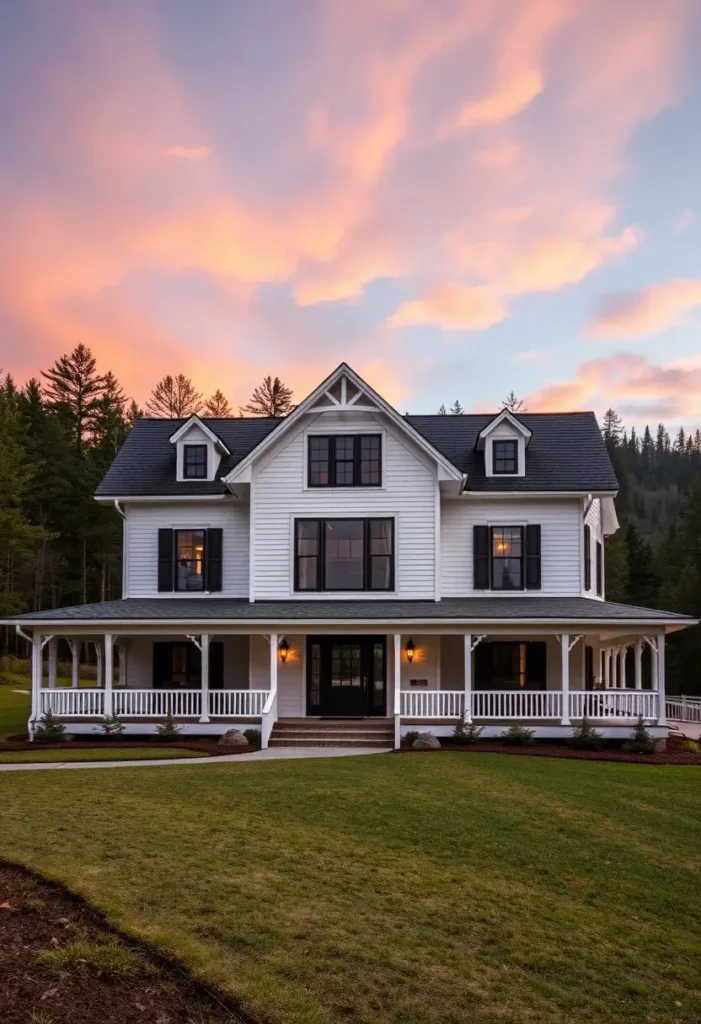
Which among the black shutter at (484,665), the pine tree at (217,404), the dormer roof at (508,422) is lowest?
the black shutter at (484,665)

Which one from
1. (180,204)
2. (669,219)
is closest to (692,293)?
(669,219)

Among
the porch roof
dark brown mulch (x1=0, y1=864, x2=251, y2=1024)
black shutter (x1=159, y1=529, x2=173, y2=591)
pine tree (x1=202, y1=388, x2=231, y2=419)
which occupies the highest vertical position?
pine tree (x1=202, y1=388, x2=231, y2=419)

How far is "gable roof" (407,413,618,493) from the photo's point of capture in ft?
71.9

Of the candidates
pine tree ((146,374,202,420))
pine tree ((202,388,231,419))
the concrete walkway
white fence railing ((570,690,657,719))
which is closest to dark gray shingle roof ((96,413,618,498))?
white fence railing ((570,690,657,719))

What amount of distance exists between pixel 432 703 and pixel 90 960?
1485cm

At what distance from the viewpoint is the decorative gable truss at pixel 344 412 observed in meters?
20.9

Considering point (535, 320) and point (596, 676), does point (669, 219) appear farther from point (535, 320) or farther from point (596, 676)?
point (596, 676)

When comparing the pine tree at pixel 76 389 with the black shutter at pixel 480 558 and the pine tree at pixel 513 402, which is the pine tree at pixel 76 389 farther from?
the black shutter at pixel 480 558

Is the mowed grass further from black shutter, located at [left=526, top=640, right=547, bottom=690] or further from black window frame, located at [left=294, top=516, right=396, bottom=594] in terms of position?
black window frame, located at [left=294, top=516, right=396, bottom=594]

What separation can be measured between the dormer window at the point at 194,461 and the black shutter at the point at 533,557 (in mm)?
9893

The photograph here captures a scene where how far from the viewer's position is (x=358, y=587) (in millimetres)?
21281

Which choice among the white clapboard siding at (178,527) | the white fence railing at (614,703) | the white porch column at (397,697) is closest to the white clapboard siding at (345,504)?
the white clapboard siding at (178,527)

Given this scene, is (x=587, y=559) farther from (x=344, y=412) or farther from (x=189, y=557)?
(x=189, y=557)

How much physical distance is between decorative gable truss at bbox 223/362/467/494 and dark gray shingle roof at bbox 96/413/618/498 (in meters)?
1.57
